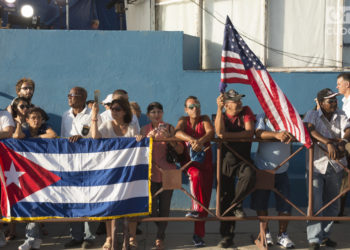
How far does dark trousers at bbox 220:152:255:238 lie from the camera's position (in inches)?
218

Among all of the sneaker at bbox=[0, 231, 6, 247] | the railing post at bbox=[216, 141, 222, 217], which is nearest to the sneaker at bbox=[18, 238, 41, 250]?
the sneaker at bbox=[0, 231, 6, 247]

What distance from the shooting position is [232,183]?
577cm

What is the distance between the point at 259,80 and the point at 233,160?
102cm

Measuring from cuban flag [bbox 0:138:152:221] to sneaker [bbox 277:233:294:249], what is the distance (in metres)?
2.02

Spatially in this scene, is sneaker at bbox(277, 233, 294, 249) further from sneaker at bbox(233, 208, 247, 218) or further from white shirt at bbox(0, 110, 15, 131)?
white shirt at bbox(0, 110, 15, 131)

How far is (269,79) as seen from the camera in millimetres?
5469

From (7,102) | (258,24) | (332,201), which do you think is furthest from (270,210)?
(7,102)

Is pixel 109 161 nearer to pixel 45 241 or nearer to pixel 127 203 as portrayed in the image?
pixel 127 203

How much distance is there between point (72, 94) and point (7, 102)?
8.02ft

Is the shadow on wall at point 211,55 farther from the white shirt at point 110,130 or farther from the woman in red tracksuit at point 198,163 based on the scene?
the white shirt at point 110,130

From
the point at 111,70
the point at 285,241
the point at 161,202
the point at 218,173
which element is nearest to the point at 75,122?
the point at 161,202

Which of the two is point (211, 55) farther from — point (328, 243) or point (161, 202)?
point (328, 243)

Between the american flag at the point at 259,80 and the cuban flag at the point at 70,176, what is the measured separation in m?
1.32

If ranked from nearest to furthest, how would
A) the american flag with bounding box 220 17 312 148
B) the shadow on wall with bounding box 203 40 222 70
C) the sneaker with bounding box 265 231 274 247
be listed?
1. the american flag with bounding box 220 17 312 148
2. the sneaker with bounding box 265 231 274 247
3. the shadow on wall with bounding box 203 40 222 70
